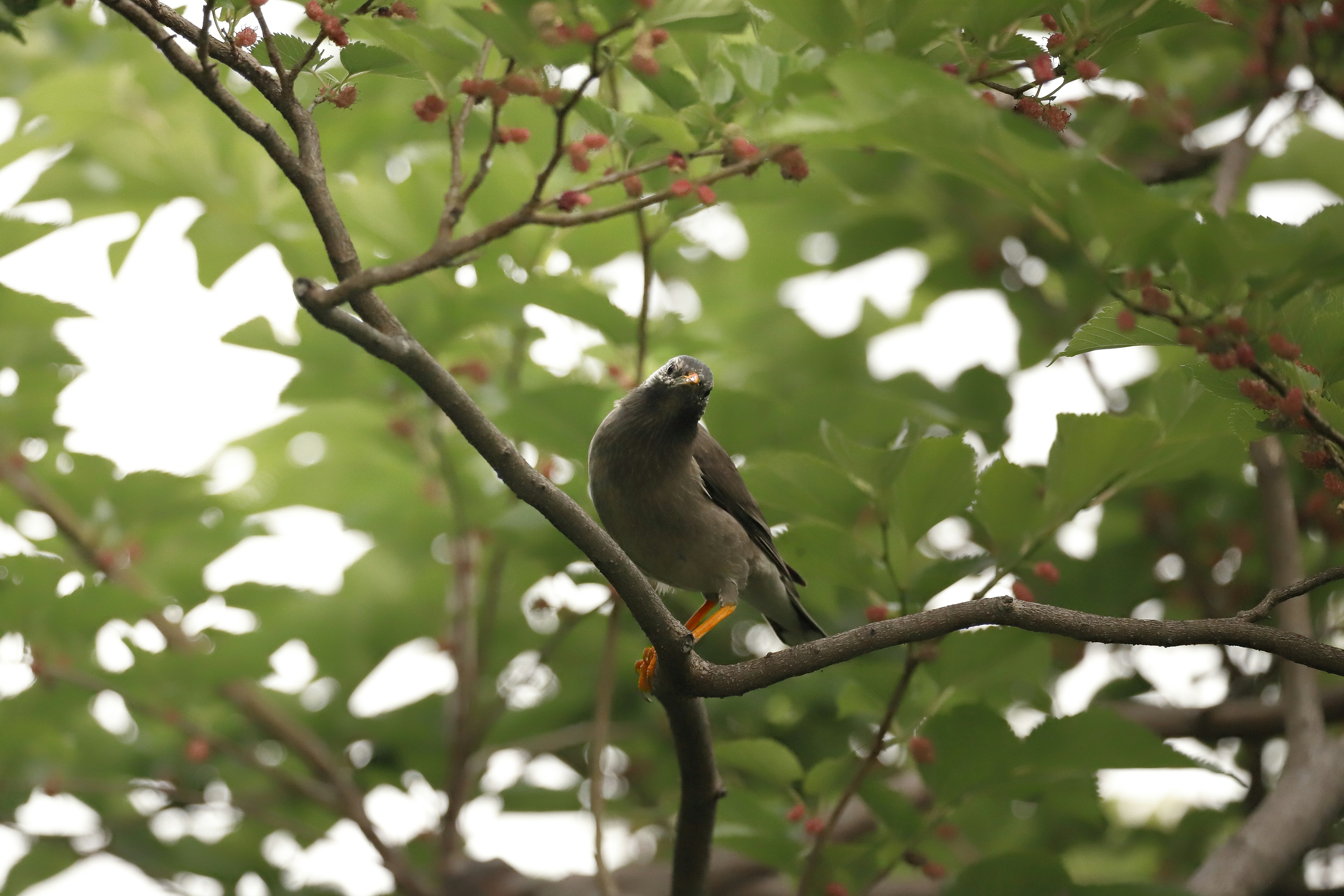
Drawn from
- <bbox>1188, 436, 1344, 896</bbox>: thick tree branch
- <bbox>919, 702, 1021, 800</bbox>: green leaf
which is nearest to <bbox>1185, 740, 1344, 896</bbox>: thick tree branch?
<bbox>1188, 436, 1344, 896</bbox>: thick tree branch

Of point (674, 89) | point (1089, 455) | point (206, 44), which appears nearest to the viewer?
point (206, 44)

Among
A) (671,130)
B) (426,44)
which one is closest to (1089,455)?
(671,130)

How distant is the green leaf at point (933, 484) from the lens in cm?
297

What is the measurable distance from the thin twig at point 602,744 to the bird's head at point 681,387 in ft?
2.29

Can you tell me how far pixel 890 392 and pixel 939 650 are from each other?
1648 mm

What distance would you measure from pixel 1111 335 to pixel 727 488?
2.01 metres

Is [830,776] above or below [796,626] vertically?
below

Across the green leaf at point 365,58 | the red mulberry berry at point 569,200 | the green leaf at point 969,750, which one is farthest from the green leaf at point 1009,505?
the green leaf at point 365,58

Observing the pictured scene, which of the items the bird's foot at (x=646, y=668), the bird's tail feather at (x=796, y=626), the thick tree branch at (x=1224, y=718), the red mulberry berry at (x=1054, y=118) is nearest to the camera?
the red mulberry berry at (x=1054, y=118)

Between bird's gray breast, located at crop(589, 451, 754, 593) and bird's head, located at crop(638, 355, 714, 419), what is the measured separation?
223 millimetres

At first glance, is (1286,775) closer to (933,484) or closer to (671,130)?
(933,484)

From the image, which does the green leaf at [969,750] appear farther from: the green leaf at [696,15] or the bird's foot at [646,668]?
the green leaf at [696,15]

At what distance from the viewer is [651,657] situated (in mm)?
3900

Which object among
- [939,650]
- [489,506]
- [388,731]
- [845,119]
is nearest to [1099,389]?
[939,650]
